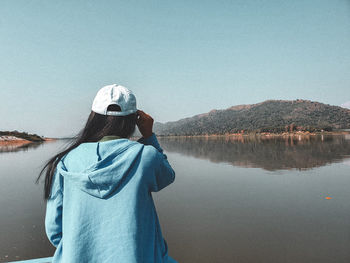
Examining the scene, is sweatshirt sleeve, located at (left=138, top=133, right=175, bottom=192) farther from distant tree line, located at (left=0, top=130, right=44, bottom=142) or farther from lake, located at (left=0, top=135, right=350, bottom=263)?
distant tree line, located at (left=0, top=130, right=44, bottom=142)

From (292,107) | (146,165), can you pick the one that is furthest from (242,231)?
(292,107)

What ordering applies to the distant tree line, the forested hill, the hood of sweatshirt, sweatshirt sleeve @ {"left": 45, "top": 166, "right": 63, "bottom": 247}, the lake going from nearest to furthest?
the hood of sweatshirt
sweatshirt sleeve @ {"left": 45, "top": 166, "right": 63, "bottom": 247}
the lake
the distant tree line
the forested hill

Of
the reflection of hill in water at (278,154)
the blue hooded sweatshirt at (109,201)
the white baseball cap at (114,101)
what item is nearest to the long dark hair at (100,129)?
the white baseball cap at (114,101)

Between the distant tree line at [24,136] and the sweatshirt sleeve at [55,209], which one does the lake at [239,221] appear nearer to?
the sweatshirt sleeve at [55,209]

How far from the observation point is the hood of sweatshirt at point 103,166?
2.83 ft

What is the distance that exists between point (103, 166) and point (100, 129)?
0.26 meters

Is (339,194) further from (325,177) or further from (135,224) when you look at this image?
(135,224)

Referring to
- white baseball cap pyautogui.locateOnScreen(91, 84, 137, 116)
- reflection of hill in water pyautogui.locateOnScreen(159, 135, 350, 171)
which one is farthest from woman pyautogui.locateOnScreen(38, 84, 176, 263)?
reflection of hill in water pyautogui.locateOnScreen(159, 135, 350, 171)

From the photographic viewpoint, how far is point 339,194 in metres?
6.71

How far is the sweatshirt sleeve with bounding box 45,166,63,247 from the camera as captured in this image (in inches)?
40.3

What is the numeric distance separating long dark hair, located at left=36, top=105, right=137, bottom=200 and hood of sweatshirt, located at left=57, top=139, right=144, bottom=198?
0.13m

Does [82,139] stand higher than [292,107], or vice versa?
[292,107]

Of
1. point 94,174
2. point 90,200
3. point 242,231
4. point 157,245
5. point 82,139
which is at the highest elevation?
point 82,139

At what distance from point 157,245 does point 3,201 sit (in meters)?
7.89
